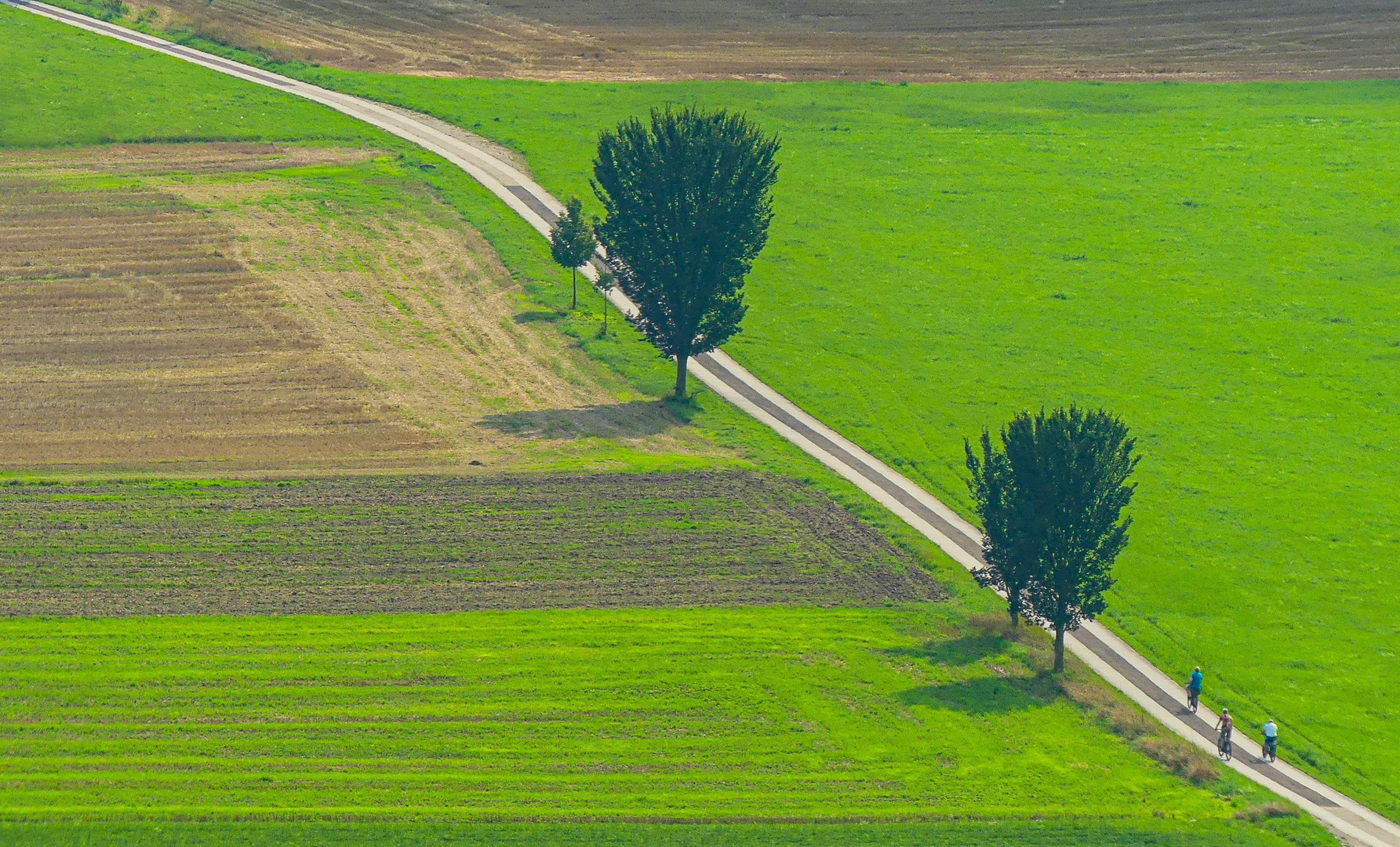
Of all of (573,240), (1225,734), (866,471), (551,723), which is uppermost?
(573,240)

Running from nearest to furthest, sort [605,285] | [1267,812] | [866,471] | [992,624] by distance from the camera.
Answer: [1267,812] → [992,624] → [866,471] → [605,285]

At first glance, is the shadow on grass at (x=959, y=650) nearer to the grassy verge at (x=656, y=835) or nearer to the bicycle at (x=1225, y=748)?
the bicycle at (x=1225, y=748)

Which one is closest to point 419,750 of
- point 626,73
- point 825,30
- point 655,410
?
point 655,410

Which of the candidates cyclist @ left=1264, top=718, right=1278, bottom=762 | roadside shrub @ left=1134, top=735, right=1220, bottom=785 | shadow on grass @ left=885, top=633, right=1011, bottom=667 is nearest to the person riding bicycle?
A: roadside shrub @ left=1134, top=735, right=1220, bottom=785

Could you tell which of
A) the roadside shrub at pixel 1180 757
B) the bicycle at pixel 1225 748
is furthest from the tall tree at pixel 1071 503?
the bicycle at pixel 1225 748

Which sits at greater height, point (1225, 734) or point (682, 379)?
point (682, 379)

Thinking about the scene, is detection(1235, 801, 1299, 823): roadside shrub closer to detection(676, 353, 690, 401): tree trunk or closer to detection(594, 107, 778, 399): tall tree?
detection(594, 107, 778, 399): tall tree

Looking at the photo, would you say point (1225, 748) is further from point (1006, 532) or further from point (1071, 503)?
point (1006, 532)

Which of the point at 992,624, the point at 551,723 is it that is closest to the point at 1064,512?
the point at 992,624
